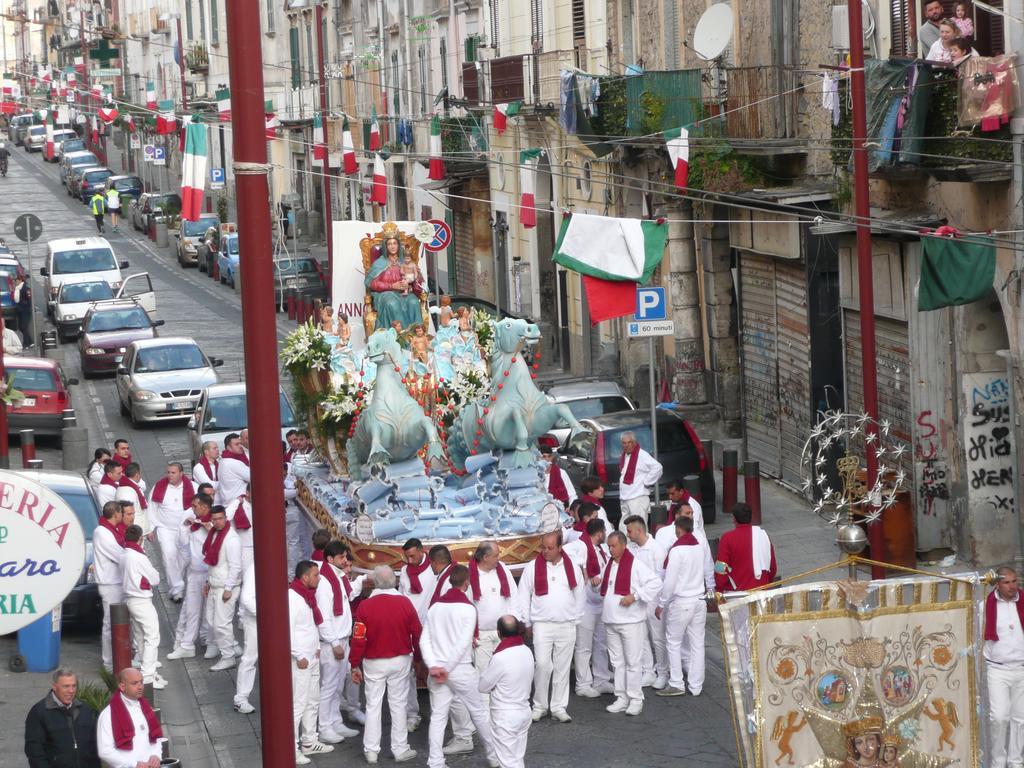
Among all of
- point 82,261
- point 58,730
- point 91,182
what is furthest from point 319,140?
point 58,730

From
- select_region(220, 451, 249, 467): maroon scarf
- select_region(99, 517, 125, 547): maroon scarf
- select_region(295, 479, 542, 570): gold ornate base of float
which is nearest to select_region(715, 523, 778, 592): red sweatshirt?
select_region(295, 479, 542, 570): gold ornate base of float

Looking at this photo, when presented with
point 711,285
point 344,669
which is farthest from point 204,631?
point 711,285

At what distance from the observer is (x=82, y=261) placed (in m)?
41.6

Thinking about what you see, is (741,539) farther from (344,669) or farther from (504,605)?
(344,669)

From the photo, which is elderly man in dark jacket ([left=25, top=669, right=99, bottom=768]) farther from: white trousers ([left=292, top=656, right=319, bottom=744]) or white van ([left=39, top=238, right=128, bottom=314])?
white van ([left=39, top=238, right=128, bottom=314])

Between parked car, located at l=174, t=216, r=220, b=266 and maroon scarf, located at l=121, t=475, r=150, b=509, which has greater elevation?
parked car, located at l=174, t=216, r=220, b=266

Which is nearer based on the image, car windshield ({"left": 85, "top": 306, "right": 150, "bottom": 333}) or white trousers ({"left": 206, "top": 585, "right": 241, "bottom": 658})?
white trousers ({"left": 206, "top": 585, "right": 241, "bottom": 658})

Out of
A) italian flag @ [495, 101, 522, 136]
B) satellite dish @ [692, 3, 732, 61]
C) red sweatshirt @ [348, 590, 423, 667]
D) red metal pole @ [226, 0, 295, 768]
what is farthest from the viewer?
italian flag @ [495, 101, 522, 136]

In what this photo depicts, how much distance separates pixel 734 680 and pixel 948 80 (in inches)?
342

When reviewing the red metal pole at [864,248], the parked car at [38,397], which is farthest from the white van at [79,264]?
the red metal pole at [864,248]

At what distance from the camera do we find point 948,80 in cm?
1705

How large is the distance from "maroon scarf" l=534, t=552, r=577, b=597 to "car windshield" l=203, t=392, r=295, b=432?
10754mm

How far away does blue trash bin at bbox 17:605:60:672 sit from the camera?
15.5 meters

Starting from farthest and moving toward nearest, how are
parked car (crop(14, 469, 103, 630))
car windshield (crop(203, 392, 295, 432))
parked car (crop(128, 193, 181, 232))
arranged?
parked car (crop(128, 193, 181, 232))
car windshield (crop(203, 392, 295, 432))
parked car (crop(14, 469, 103, 630))
